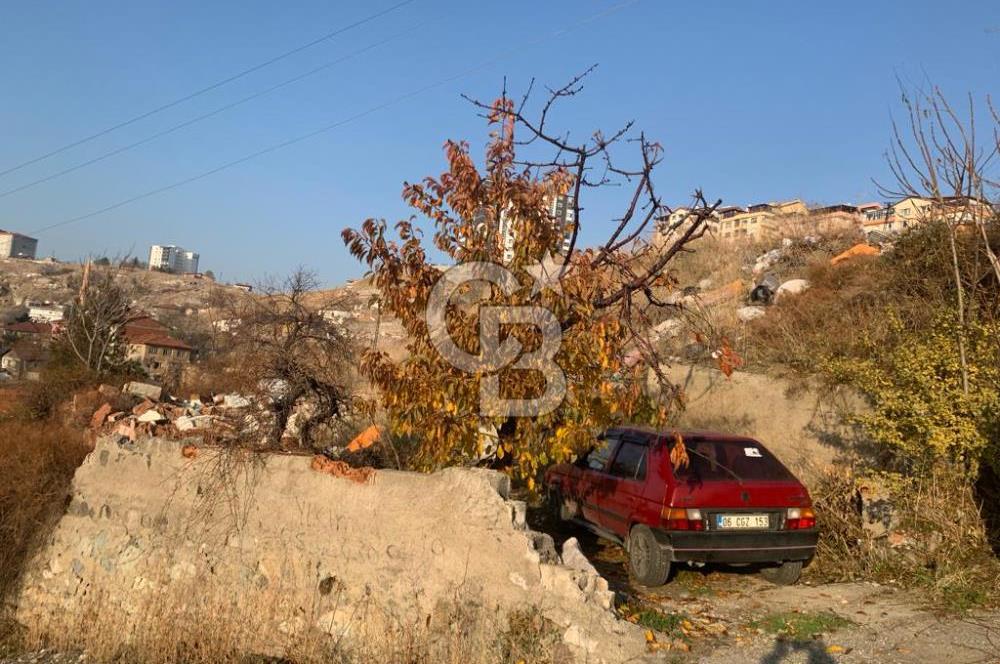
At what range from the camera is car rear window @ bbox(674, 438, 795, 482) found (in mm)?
7109

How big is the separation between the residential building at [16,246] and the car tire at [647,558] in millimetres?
108049

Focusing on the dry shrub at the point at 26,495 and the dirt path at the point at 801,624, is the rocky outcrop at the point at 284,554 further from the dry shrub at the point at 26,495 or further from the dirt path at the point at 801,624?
the dirt path at the point at 801,624

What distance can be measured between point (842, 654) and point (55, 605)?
23.8 feet

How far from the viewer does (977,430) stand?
729 centimetres

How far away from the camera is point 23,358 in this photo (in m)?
29.4

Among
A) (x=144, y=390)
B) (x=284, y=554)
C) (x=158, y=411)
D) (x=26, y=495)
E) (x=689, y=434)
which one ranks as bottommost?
(x=284, y=554)

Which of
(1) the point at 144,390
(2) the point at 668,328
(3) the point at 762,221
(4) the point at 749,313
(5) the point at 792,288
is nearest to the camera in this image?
(4) the point at 749,313

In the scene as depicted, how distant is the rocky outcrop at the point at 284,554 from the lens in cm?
548

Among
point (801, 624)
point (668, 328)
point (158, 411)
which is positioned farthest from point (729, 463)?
point (158, 411)

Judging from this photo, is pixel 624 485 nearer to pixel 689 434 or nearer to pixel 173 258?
pixel 689 434

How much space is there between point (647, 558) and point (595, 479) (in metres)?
1.27

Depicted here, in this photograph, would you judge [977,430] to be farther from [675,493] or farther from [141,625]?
[141,625]

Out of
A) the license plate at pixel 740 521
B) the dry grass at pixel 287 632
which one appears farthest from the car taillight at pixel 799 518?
the dry grass at pixel 287 632

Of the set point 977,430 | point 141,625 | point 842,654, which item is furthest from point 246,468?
point 977,430
